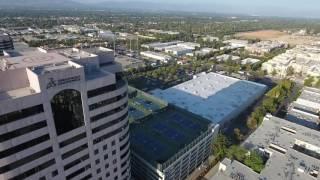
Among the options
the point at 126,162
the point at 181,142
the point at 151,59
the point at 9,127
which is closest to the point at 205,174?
the point at 181,142

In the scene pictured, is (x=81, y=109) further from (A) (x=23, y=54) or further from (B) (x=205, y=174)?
(B) (x=205, y=174)

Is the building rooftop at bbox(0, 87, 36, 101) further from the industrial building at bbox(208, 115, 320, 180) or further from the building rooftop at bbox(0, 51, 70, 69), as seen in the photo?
the industrial building at bbox(208, 115, 320, 180)

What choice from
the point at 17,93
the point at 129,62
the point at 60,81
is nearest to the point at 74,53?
the point at 60,81

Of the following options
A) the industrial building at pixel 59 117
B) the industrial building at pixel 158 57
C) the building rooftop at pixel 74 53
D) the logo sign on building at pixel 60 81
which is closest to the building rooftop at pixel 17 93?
the industrial building at pixel 59 117

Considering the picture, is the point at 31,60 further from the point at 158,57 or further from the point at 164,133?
the point at 158,57

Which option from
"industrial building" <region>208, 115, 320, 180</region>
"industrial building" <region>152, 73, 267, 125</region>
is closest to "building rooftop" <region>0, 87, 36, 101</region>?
"industrial building" <region>208, 115, 320, 180</region>
